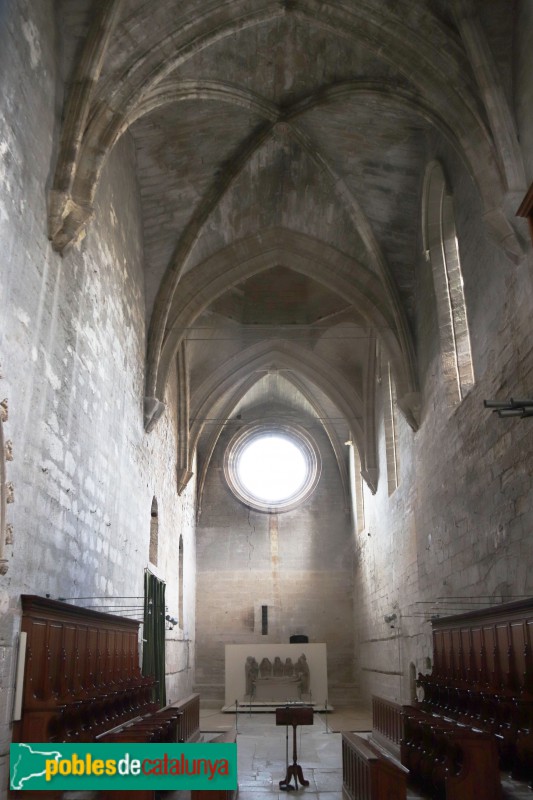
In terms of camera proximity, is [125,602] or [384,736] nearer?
[384,736]

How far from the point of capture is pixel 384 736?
9062 millimetres

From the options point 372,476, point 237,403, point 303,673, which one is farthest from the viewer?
point 237,403

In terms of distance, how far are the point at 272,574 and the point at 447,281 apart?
40.7 ft

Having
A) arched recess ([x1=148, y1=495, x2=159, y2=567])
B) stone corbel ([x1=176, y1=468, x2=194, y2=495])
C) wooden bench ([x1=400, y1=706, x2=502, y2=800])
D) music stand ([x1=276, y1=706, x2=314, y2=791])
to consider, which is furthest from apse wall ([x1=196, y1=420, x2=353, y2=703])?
wooden bench ([x1=400, y1=706, x2=502, y2=800])

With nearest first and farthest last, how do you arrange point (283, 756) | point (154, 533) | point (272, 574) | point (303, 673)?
point (283, 756) → point (154, 533) → point (303, 673) → point (272, 574)

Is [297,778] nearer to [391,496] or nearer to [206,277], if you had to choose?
[391,496]

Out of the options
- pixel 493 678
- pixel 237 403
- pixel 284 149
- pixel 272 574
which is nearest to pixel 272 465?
pixel 237 403

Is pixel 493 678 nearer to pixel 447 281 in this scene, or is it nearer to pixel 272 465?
pixel 447 281

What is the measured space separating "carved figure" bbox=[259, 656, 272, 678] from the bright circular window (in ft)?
18.2

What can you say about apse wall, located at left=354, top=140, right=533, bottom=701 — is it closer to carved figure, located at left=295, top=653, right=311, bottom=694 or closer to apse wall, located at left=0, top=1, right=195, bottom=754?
carved figure, located at left=295, top=653, right=311, bottom=694

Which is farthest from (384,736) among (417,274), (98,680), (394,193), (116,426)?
(394,193)

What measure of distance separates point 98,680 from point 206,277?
8048 millimetres

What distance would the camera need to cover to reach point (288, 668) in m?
17.0

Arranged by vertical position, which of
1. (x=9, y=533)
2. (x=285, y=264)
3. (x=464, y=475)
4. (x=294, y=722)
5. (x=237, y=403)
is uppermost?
(x=285, y=264)
